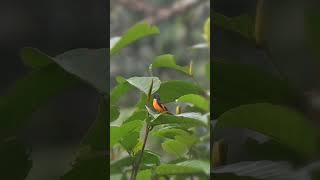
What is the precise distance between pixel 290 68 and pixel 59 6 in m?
0.28

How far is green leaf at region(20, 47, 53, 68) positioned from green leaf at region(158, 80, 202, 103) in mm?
159

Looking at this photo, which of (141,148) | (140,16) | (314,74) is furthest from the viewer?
(140,16)

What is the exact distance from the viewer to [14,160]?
58 centimetres

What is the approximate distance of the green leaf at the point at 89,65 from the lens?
55 cm

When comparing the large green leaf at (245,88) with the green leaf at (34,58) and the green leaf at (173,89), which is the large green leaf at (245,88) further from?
the green leaf at (34,58)

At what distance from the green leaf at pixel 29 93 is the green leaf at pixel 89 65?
0.06 feet

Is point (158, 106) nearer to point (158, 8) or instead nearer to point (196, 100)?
point (196, 100)

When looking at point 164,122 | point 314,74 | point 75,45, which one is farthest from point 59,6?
point 314,74

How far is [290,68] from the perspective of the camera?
563 millimetres

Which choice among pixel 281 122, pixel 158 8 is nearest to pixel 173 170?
pixel 281 122

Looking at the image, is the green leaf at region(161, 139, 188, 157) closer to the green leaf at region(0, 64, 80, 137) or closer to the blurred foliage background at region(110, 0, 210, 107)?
the green leaf at region(0, 64, 80, 137)

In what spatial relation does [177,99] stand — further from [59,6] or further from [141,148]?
[59,6]

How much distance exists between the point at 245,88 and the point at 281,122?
64 millimetres

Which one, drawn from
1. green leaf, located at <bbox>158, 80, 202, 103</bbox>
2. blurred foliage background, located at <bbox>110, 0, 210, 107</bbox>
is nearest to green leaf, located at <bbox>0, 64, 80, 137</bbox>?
green leaf, located at <bbox>158, 80, 202, 103</bbox>
